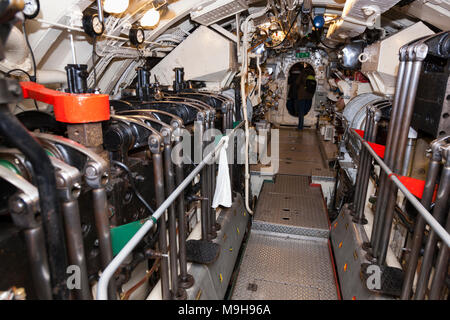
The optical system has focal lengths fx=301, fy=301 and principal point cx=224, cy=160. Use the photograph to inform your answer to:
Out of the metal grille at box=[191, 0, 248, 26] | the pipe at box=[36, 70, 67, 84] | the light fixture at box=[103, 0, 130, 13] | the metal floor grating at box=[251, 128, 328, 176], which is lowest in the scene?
the metal floor grating at box=[251, 128, 328, 176]

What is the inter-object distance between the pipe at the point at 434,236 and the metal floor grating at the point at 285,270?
1.19 m

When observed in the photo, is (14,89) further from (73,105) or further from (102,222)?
(102,222)

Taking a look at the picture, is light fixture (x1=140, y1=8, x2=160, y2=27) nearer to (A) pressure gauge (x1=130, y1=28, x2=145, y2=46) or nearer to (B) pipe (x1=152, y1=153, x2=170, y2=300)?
(A) pressure gauge (x1=130, y1=28, x2=145, y2=46)

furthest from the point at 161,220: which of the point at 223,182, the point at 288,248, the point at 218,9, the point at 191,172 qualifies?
the point at 218,9

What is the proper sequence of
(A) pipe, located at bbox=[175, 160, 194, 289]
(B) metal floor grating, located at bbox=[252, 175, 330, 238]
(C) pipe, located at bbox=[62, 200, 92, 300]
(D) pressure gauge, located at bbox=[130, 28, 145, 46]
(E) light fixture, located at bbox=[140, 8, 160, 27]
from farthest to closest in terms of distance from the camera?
(B) metal floor grating, located at bbox=[252, 175, 330, 238] < (D) pressure gauge, located at bbox=[130, 28, 145, 46] < (E) light fixture, located at bbox=[140, 8, 160, 27] < (A) pipe, located at bbox=[175, 160, 194, 289] < (C) pipe, located at bbox=[62, 200, 92, 300]

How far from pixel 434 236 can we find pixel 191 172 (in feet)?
4.27

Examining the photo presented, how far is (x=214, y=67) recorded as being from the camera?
14.6 ft

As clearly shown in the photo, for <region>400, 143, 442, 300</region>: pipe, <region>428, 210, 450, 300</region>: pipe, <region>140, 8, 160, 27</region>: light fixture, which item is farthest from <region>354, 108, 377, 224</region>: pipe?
<region>140, 8, 160, 27</region>: light fixture

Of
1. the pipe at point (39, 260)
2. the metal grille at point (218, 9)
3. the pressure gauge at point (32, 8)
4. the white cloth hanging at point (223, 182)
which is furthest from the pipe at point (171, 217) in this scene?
the metal grille at point (218, 9)

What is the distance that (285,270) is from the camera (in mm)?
2924

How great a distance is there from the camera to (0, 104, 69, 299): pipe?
30.2 inches

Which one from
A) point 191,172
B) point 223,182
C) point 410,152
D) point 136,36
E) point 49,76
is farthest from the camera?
point 136,36
